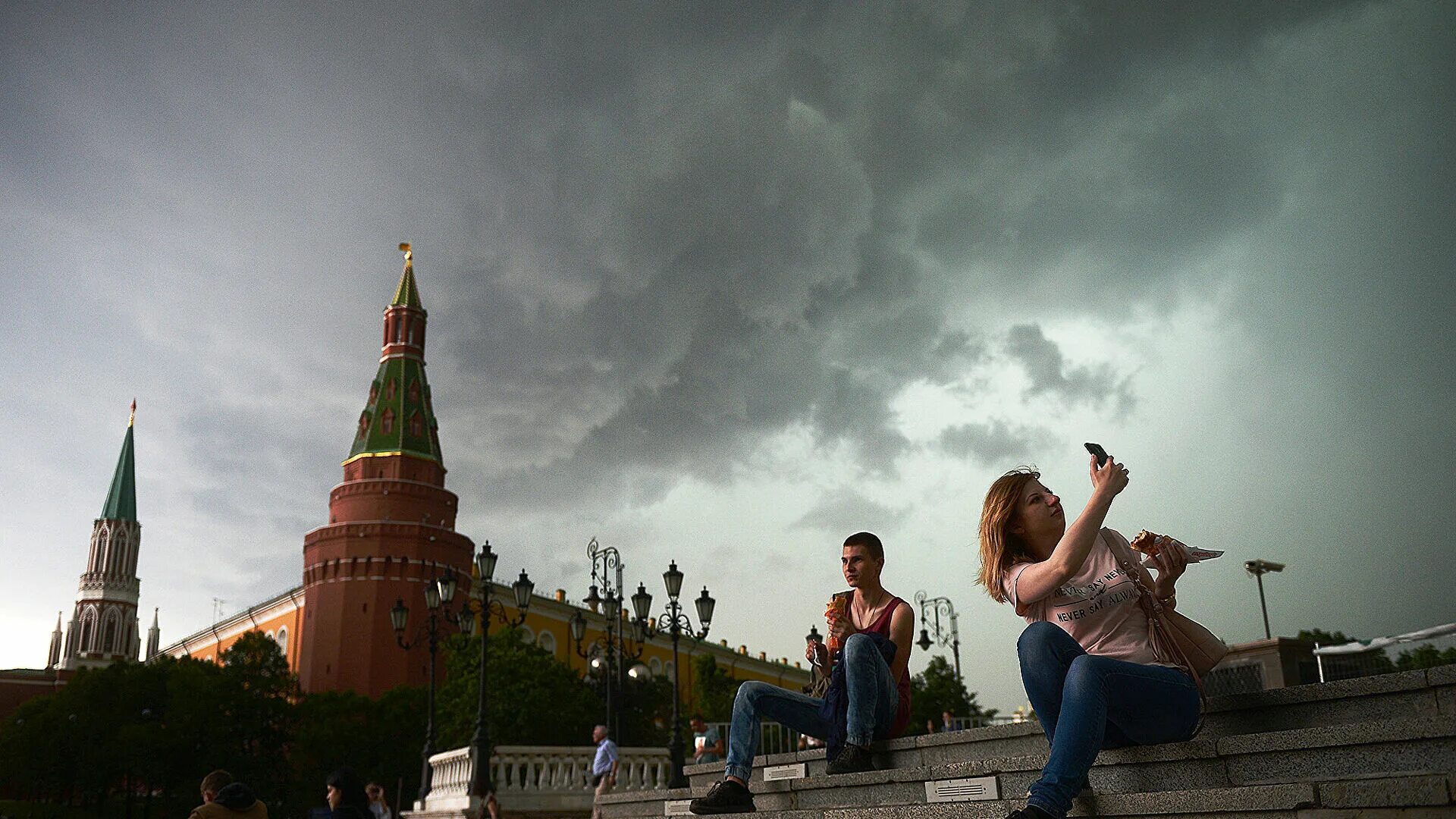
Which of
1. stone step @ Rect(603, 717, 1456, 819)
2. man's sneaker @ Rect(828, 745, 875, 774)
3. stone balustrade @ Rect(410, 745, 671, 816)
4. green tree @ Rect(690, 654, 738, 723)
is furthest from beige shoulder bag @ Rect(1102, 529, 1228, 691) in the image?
green tree @ Rect(690, 654, 738, 723)

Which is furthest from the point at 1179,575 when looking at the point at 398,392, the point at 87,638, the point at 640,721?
the point at 87,638

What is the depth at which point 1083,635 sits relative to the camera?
397 centimetres

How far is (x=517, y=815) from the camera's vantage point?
16.8 metres

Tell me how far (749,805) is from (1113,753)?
1.89 metres

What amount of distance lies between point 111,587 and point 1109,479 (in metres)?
84.4

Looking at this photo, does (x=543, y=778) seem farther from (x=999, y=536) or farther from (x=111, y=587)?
(x=111, y=587)

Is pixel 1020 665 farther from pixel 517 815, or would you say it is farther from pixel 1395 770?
pixel 517 815

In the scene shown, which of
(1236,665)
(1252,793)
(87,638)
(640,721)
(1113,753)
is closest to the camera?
(1252,793)

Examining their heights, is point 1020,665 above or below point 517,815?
above

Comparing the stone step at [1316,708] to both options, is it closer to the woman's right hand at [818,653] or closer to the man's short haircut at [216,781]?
the woman's right hand at [818,653]

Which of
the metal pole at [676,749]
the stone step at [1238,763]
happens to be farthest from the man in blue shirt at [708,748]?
the stone step at [1238,763]

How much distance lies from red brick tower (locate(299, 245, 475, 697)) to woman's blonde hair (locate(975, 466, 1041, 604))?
1599 inches

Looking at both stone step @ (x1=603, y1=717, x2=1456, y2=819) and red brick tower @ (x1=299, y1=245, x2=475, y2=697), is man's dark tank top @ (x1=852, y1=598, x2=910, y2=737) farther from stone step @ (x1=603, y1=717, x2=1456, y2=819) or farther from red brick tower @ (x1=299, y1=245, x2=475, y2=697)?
red brick tower @ (x1=299, y1=245, x2=475, y2=697)

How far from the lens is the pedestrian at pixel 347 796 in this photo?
7.05m
